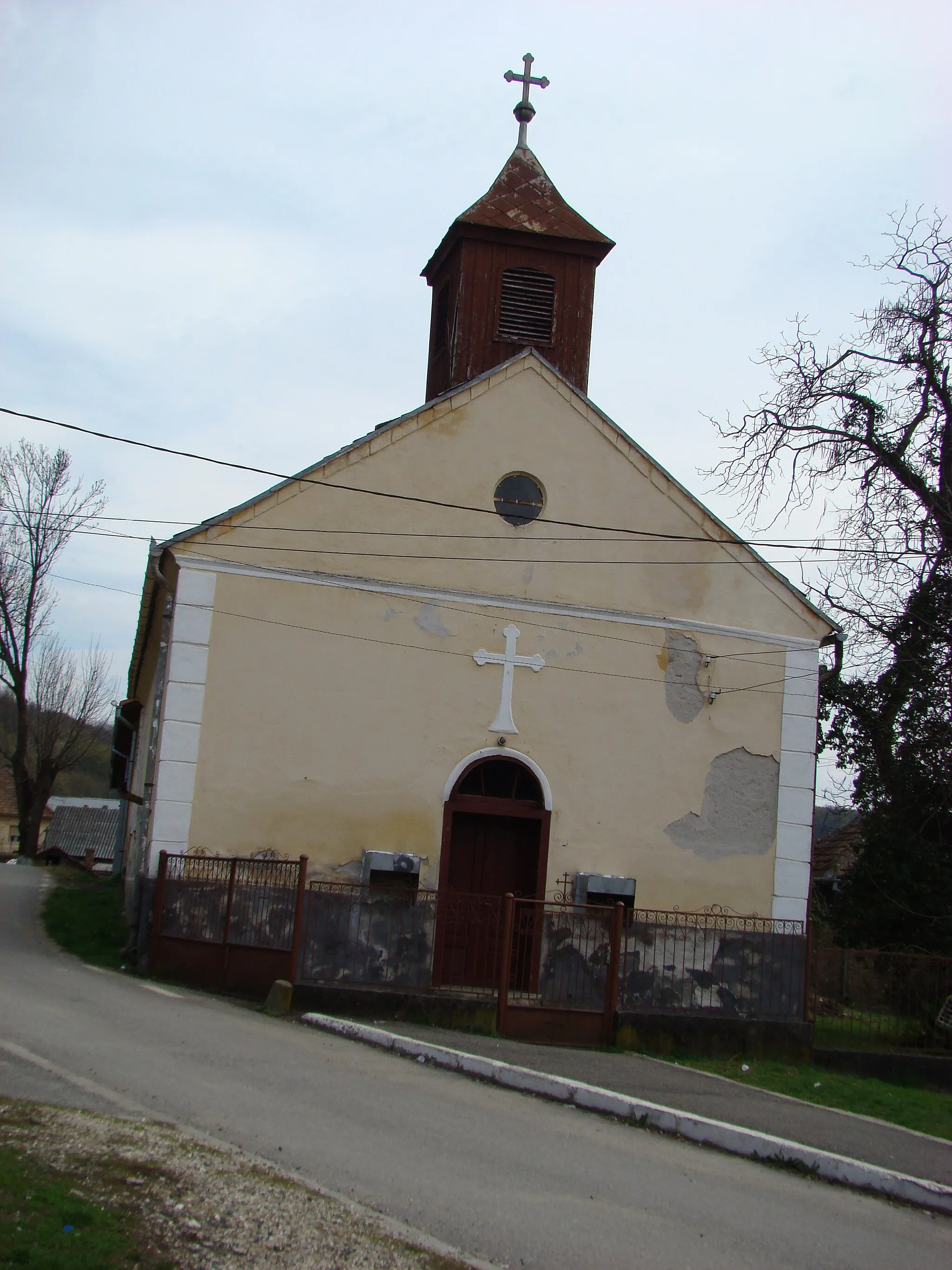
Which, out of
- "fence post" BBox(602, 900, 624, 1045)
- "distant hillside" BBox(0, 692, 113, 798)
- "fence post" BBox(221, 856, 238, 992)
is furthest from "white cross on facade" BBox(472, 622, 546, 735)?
"distant hillside" BBox(0, 692, 113, 798)

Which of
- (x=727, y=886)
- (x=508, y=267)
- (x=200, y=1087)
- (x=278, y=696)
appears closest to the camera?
(x=200, y=1087)

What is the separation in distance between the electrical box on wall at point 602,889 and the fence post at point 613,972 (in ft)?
6.32

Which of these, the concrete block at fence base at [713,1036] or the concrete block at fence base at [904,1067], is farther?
the concrete block at fence base at [904,1067]

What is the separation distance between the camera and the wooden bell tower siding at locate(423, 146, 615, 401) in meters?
17.0

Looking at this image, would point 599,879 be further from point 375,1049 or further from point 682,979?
point 375,1049

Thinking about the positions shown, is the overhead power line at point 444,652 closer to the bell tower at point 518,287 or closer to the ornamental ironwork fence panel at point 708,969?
the ornamental ironwork fence panel at point 708,969

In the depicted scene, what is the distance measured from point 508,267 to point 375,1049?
10.8 meters

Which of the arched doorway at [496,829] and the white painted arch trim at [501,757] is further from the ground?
the white painted arch trim at [501,757]

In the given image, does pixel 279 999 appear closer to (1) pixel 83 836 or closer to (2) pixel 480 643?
(2) pixel 480 643

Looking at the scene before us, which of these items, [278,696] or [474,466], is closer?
[278,696]

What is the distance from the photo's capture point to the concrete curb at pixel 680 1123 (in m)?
7.89

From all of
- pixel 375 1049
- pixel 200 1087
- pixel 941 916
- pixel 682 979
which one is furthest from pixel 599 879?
pixel 941 916

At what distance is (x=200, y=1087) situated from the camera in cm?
812

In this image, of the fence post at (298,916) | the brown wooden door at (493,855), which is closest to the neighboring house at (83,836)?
the brown wooden door at (493,855)
